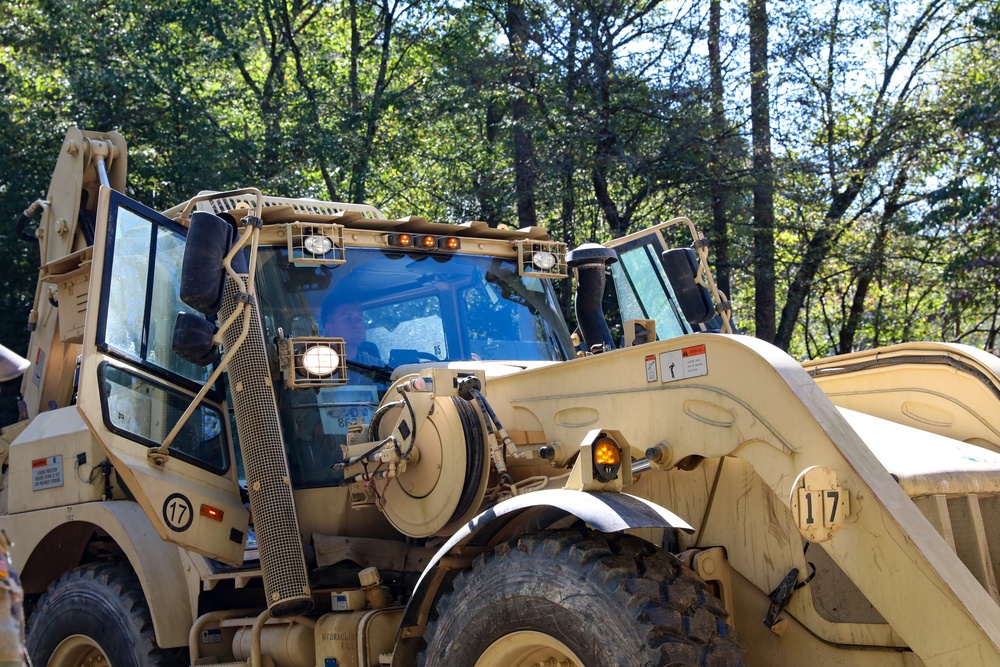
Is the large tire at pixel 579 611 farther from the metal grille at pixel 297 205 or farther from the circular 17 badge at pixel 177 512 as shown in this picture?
the metal grille at pixel 297 205

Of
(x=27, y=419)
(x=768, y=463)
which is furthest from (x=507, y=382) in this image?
(x=27, y=419)

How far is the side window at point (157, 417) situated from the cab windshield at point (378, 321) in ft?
1.90

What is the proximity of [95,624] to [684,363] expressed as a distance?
12.4 ft

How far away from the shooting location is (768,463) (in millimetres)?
3660

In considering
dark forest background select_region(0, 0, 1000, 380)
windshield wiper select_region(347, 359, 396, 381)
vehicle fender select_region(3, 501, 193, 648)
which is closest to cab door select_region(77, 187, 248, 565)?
vehicle fender select_region(3, 501, 193, 648)

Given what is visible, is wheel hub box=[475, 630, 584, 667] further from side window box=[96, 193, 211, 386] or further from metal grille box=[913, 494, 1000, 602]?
side window box=[96, 193, 211, 386]

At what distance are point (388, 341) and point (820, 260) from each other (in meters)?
12.0

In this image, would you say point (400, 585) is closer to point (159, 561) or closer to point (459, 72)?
point (159, 561)

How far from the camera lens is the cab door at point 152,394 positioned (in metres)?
5.24

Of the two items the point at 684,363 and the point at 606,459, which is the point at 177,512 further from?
the point at 684,363

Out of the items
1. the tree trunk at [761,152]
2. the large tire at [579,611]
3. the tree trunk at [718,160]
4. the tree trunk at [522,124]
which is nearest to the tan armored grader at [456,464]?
the large tire at [579,611]

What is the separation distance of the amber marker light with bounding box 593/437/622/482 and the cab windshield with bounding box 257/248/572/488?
5.61 ft

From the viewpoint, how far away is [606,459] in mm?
3951

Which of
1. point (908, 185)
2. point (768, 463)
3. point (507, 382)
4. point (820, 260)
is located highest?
point (908, 185)
